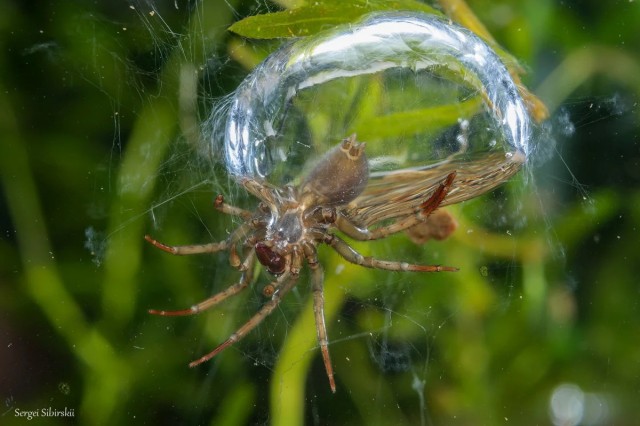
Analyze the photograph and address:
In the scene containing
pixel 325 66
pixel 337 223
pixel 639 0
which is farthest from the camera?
pixel 639 0

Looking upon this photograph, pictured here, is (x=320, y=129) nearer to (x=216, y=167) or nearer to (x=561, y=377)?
(x=216, y=167)

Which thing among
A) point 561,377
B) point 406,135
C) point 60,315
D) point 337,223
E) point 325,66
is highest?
point 325,66

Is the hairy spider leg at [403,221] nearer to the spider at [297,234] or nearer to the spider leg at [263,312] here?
the spider at [297,234]

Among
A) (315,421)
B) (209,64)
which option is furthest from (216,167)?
(315,421)

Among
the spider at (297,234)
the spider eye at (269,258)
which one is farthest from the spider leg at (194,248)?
the spider eye at (269,258)

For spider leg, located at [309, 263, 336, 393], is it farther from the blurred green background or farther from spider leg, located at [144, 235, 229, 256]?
spider leg, located at [144, 235, 229, 256]

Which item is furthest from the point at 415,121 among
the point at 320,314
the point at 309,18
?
the point at 320,314
